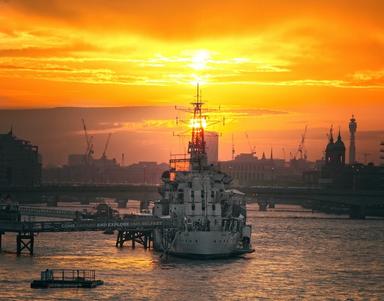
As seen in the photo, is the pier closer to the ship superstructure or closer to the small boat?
the ship superstructure

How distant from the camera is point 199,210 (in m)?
106

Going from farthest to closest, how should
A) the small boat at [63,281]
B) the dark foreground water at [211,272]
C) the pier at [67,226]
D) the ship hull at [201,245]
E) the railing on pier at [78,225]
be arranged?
1. the pier at [67,226]
2. the railing on pier at [78,225]
3. the ship hull at [201,245]
4. the small boat at [63,281]
5. the dark foreground water at [211,272]

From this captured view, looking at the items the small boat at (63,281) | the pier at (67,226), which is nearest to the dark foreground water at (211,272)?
the small boat at (63,281)

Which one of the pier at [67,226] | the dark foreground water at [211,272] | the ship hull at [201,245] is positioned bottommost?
the dark foreground water at [211,272]

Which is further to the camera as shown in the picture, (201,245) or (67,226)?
(67,226)

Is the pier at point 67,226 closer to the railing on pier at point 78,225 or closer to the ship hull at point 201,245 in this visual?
the railing on pier at point 78,225

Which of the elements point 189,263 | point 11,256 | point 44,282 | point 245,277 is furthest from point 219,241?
point 44,282

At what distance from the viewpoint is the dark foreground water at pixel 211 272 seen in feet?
258

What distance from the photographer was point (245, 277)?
297ft

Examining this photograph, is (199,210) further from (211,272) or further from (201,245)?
(211,272)

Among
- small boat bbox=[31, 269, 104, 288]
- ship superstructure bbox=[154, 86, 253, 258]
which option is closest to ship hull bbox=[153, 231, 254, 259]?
A: ship superstructure bbox=[154, 86, 253, 258]

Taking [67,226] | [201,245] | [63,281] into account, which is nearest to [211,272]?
[201,245]

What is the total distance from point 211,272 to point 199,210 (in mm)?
14110

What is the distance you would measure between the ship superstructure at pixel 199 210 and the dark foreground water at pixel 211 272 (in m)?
1.67
